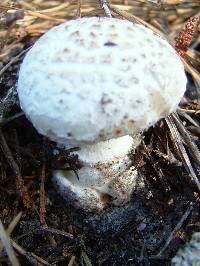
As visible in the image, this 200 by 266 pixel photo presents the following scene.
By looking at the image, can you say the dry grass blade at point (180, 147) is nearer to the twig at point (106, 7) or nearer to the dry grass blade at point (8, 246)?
the twig at point (106, 7)

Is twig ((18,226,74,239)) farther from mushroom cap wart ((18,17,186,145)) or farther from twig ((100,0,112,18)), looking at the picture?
twig ((100,0,112,18))

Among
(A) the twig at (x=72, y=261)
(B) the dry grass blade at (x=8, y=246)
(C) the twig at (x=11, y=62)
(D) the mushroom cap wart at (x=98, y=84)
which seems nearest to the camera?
(D) the mushroom cap wart at (x=98, y=84)

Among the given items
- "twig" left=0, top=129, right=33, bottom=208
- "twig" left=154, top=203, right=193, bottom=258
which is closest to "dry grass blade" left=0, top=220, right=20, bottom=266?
"twig" left=0, top=129, right=33, bottom=208

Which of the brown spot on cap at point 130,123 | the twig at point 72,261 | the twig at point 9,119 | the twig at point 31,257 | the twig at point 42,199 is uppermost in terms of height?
the brown spot on cap at point 130,123

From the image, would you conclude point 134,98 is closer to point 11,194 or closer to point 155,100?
point 155,100

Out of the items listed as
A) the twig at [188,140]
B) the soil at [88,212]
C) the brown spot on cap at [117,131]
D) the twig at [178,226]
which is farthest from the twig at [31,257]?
the twig at [188,140]
